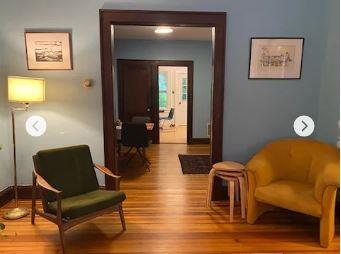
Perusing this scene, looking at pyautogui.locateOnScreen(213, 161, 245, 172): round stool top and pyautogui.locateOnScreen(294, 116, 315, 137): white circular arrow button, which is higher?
pyautogui.locateOnScreen(294, 116, 315, 137): white circular arrow button

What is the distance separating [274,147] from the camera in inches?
126

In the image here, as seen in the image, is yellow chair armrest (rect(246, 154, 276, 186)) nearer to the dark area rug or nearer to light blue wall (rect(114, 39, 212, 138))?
the dark area rug

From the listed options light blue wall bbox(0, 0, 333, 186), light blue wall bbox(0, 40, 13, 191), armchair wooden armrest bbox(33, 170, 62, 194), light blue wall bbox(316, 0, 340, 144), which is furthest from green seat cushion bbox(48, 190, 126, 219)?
light blue wall bbox(316, 0, 340, 144)

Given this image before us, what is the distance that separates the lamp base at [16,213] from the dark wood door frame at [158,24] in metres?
1.01

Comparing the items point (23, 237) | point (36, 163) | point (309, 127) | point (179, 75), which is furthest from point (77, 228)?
point (179, 75)

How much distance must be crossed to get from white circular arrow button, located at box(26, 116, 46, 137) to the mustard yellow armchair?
7.82 feet

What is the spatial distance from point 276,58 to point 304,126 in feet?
2.95

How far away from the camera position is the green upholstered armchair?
2.44 m

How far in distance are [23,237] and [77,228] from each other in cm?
48

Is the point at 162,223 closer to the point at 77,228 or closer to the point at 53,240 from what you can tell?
the point at 77,228

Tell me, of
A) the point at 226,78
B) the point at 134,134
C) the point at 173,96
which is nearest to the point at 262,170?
the point at 226,78

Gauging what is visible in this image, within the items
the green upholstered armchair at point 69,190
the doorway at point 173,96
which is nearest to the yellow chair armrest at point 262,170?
the green upholstered armchair at point 69,190

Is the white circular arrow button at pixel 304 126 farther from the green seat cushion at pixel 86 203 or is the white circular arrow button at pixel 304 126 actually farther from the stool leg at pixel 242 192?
the green seat cushion at pixel 86 203

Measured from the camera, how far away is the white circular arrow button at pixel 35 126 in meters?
3.40
